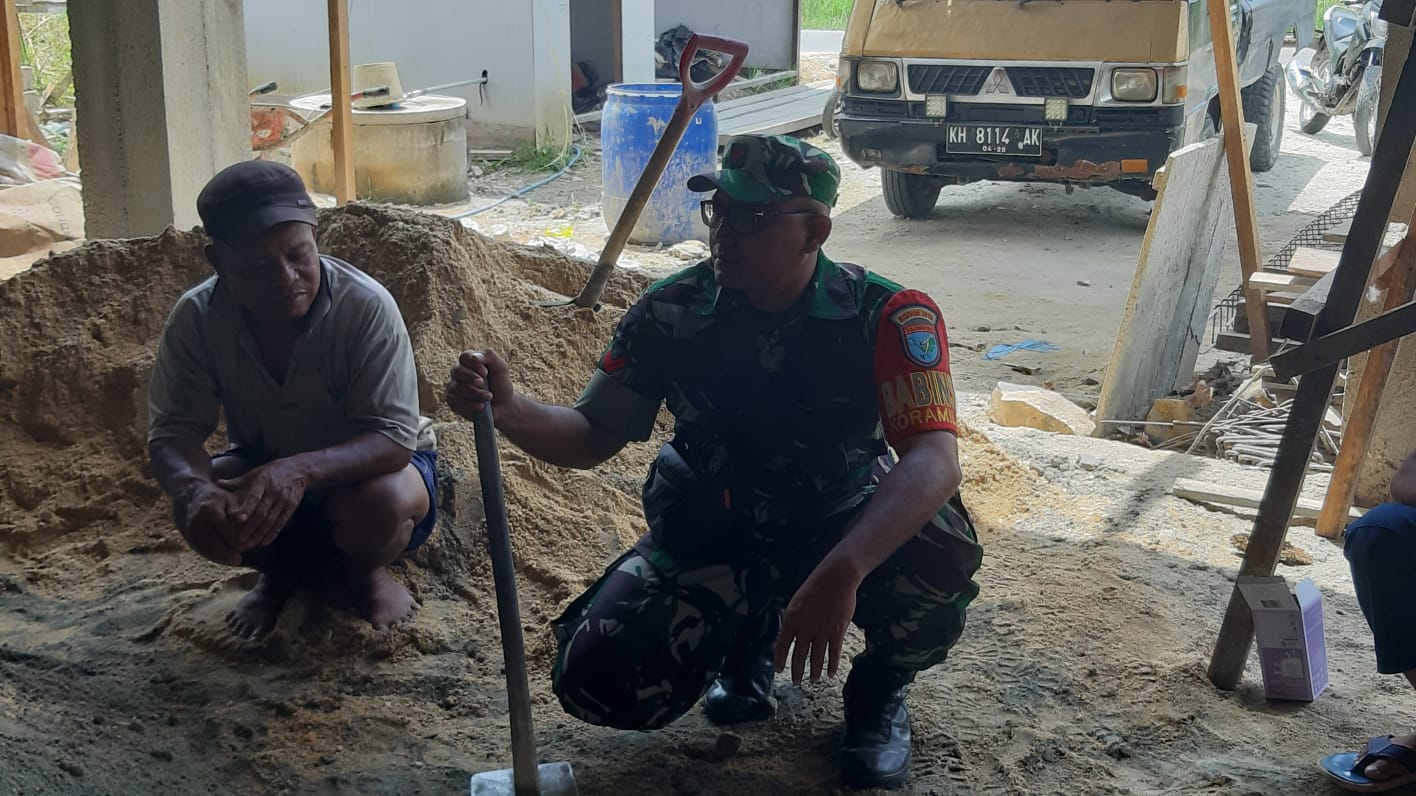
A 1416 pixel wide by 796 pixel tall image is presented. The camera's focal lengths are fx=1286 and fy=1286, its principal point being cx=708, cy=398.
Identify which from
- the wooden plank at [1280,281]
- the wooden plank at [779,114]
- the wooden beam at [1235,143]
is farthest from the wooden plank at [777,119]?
the wooden plank at [1280,281]

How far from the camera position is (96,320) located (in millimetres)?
3863

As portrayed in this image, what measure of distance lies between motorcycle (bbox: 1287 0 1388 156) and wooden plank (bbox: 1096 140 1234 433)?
6.33 meters

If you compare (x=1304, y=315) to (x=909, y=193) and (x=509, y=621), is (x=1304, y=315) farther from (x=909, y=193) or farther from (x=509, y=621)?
(x=909, y=193)

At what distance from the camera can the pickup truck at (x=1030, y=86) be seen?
7.50m

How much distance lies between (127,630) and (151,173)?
8.07ft

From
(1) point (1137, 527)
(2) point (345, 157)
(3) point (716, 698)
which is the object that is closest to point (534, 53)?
(2) point (345, 157)

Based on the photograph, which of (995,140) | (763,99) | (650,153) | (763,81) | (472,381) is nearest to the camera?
(472,381)

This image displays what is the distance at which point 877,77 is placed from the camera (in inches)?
318

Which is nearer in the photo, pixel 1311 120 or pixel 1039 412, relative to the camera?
pixel 1039 412

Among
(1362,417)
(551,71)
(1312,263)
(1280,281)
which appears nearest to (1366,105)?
(551,71)

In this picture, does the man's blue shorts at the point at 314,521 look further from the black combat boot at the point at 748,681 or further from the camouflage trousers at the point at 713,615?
the black combat boot at the point at 748,681

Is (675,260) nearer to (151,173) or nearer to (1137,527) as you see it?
(151,173)

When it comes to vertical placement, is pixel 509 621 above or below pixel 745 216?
below

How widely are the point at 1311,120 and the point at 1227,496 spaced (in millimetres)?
10200
